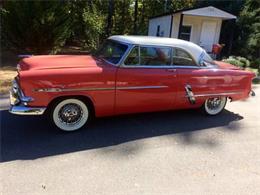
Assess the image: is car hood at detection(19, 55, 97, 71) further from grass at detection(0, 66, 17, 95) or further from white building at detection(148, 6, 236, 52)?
white building at detection(148, 6, 236, 52)

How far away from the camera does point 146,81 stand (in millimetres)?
5062

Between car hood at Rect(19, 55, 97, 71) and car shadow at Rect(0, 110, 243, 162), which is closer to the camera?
car shadow at Rect(0, 110, 243, 162)

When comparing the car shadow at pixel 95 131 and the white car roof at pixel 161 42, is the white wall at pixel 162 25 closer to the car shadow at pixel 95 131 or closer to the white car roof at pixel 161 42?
the white car roof at pixel 161 42

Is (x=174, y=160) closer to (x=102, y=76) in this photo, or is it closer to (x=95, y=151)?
(x=95, y=151)

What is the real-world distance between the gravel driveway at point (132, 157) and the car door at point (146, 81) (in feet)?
1.36

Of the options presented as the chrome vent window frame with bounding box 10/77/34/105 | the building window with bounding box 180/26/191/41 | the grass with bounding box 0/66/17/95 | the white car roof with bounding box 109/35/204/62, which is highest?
the white car roof with bounding box 109/35/204/62

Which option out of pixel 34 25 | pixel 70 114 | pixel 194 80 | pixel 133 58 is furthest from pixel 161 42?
pixel 34 25

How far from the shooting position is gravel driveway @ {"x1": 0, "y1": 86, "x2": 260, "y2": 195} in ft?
11.1

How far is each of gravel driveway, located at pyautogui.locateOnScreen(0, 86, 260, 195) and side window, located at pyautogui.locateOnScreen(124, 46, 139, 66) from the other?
113cm

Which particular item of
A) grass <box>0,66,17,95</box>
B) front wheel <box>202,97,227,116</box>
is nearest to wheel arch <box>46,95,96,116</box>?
front wheel <box>202,97,227,116</box>

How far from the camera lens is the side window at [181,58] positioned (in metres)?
5.43

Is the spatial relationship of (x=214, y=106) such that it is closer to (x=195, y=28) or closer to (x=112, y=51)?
(x=112, y=51)

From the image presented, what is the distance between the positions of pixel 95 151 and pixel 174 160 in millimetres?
1130

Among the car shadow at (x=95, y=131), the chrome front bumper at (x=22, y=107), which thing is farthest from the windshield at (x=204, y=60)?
the chrome front bumper at (x=22, y=107)
